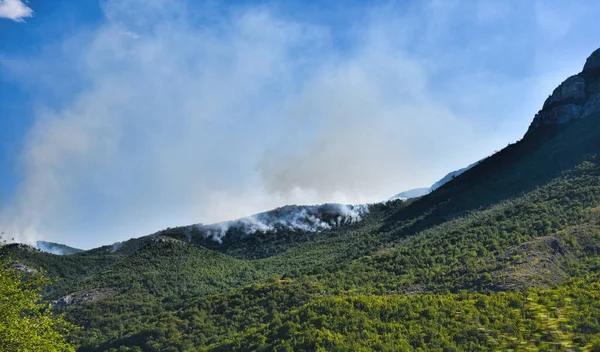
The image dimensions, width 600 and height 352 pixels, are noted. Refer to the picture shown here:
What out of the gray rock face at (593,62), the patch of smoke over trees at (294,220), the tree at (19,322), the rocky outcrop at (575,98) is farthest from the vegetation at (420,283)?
the patch of smoke over trees at (294,220)

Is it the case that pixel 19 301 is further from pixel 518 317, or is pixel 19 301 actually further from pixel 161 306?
pixel 161 306

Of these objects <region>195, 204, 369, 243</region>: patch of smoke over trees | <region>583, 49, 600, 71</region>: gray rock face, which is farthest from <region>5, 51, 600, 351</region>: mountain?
<region>195, 204, 369, 243</region>: patch of smoke over trees

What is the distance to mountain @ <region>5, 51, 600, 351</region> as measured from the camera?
1332 inches

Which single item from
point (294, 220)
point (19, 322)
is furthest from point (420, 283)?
point (294, 220)

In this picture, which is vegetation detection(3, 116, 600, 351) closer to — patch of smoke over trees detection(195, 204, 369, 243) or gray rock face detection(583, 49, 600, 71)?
gray rock face detection(583, 49, 600, 71)

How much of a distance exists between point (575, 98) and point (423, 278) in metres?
88.1

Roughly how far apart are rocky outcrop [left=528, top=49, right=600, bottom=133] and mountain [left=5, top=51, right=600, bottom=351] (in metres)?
0.39

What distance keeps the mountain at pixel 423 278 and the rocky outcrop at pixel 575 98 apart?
1.27 feet

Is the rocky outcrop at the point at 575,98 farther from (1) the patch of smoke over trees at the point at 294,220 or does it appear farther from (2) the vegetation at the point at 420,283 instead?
(1) the patch of smoke over trees at the point at 294,220

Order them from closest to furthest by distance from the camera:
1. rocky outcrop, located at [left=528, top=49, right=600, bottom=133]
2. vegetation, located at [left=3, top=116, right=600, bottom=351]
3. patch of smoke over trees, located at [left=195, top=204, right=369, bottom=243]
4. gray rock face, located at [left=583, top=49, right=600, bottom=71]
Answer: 1. vegetation, located at [left=3, top=116, right=600, bottom=351]
2. rocky outcrop, located at [left=528, top=49, right=600, bottom=133]
3. gray rock face, located at [left=583, top=49, right=600, bottom=71]
4. patch of smoke over trees, located at [left=195, top=204, right=369, bottom=243]

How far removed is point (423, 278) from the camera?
57.3 metres

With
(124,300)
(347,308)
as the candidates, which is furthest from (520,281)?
(124,300)

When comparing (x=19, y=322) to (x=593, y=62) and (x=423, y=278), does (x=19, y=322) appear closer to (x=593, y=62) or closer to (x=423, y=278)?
(x=423, y=278)

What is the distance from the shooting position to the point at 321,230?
162875 mm
